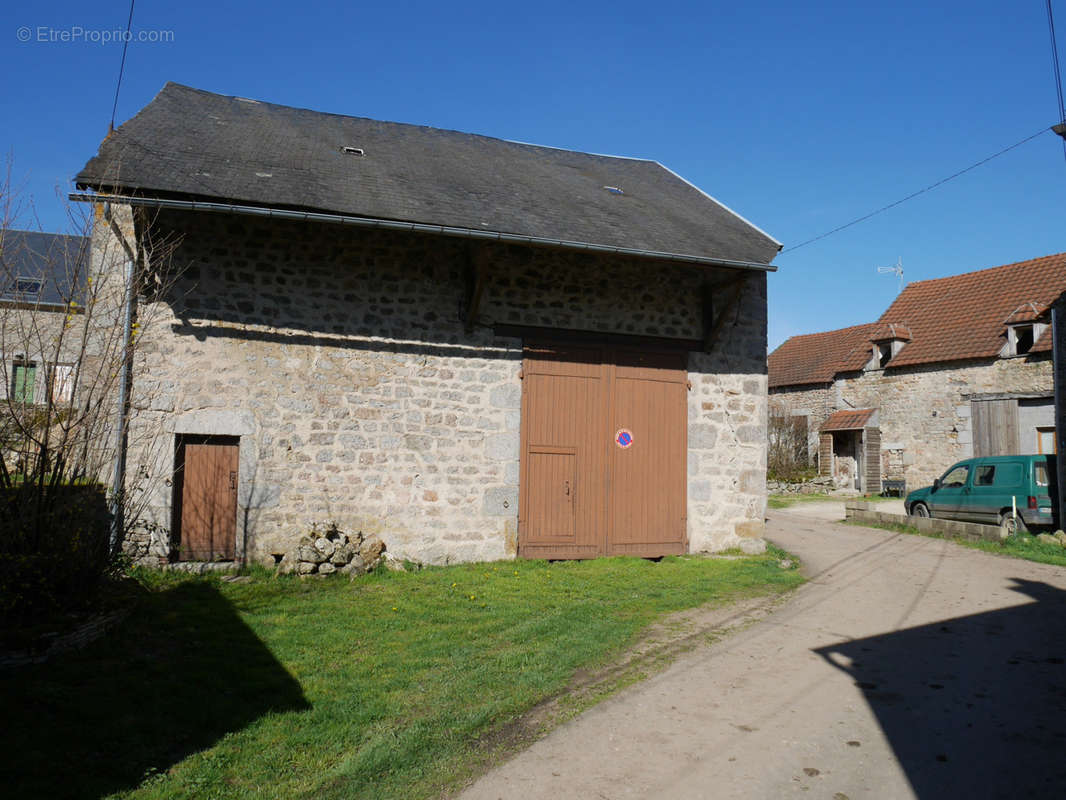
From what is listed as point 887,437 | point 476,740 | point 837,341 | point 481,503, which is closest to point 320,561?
point 481,503

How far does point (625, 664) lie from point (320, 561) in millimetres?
3882

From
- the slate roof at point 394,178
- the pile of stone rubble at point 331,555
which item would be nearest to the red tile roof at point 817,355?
the slate roof at point 394,178

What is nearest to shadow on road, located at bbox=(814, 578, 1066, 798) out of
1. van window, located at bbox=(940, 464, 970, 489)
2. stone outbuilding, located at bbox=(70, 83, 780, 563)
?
stone outbuilding, located at bbox=(70, 83, 780, 563)

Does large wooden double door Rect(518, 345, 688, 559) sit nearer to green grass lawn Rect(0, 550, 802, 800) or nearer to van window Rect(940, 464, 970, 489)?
green grass lawn Rect(0, 550, 802, 800)

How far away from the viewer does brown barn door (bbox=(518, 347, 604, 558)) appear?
8703 mm

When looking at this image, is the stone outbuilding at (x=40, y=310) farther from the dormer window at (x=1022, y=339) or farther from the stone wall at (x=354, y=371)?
the dormer window at (x=1022, y=339)

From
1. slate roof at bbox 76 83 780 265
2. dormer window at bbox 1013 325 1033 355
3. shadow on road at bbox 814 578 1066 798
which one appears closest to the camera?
shadow on road at bbox 814 578 1066 798

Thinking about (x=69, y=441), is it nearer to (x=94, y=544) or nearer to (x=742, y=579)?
(x=94, y=544)

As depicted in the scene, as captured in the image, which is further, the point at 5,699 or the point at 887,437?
the point at 887,437

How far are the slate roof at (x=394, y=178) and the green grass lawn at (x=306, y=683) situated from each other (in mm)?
3838

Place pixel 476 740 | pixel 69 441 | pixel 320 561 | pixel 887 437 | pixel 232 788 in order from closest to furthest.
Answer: pixel 232 788, pixel 476 740, pixel 69 441, pixel 320 561, pixel 887 437

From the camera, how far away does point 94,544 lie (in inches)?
207

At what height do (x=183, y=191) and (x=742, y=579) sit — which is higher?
(x=183, y=191)

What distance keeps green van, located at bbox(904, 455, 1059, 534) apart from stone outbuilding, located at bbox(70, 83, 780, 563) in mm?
5686
